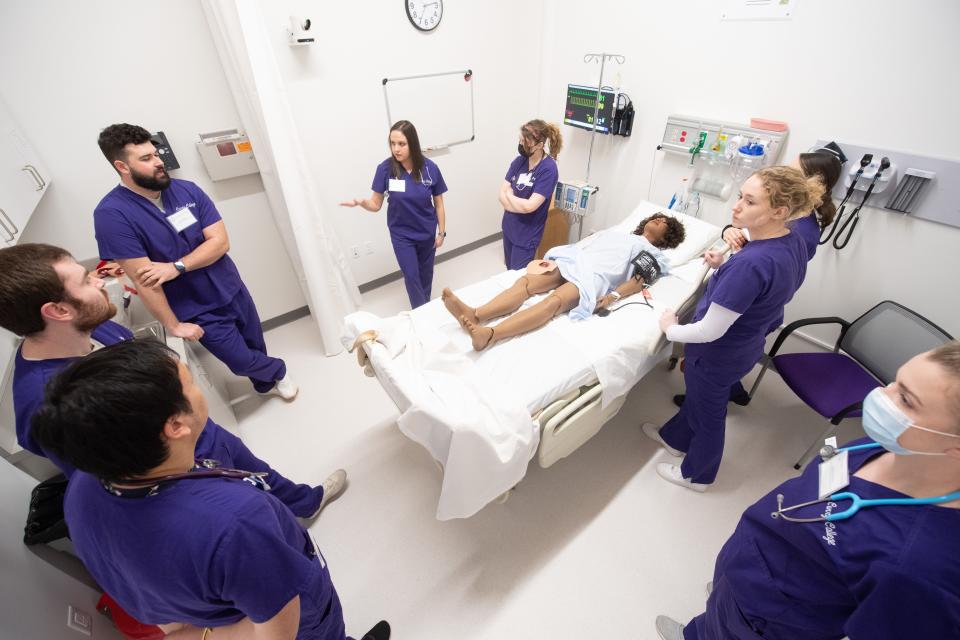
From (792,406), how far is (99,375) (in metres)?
2.94

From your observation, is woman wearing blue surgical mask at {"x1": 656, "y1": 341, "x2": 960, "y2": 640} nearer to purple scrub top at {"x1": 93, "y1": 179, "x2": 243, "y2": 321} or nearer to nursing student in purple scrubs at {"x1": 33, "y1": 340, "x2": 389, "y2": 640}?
nursing student in purple scrubs at {"x1": 33, "y1": 340, "x2": 389, "y2": 640}

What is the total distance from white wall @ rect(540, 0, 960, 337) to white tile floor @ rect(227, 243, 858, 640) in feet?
2.53

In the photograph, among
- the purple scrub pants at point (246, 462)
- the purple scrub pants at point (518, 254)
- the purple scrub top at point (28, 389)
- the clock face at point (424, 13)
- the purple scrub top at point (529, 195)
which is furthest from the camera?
the purple scrub pants at point (518, 254)

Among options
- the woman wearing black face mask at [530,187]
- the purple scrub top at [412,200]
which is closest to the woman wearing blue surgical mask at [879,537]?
the woman wearing black face mask at [530,187]

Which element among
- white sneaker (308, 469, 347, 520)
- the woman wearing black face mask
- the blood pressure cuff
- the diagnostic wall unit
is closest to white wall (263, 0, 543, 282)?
the diagnostic wall unit

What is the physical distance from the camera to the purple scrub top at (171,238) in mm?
1665

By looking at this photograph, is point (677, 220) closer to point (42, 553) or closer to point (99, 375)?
point (99, 375)

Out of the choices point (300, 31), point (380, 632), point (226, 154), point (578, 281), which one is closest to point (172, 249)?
point (226, 154)

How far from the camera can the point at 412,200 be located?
2.44 meters

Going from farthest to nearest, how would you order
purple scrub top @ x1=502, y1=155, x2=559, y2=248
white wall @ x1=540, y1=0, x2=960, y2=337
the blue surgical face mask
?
purple scrub top @ x1=502, y1=155, x2=559, y2=248, white wall @ x1=540, y1=0, x2=960, y2=337, the blue surgical face mask

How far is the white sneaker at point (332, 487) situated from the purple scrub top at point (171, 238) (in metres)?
1.05

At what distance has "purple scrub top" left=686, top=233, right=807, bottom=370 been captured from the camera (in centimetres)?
127

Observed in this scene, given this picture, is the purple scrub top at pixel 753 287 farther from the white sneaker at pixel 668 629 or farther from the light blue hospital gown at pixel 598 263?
the white sneaker at pixel 668 629

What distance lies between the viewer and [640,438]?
7.02ft
